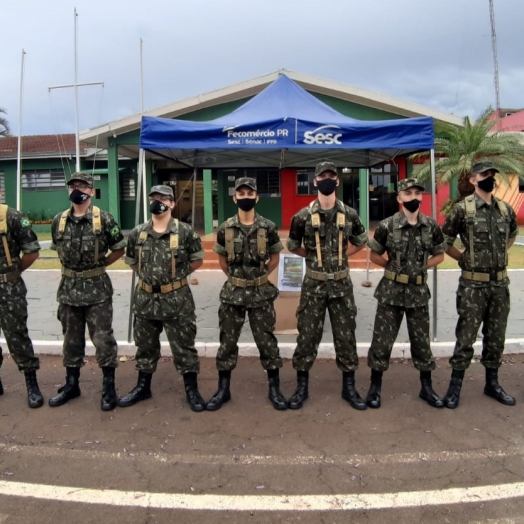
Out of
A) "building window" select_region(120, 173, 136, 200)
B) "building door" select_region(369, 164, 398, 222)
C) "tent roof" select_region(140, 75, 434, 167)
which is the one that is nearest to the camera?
"tent roof" select_region(140, 75, 434, 167)

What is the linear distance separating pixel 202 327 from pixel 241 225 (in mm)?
2597

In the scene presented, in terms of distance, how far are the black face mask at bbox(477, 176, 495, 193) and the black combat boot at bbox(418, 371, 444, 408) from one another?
157cm

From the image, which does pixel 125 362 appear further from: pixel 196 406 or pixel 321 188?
pixel 321 188

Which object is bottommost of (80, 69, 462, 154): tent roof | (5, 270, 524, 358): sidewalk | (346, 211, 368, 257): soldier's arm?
(5, 270, 524, 358): sidewalk

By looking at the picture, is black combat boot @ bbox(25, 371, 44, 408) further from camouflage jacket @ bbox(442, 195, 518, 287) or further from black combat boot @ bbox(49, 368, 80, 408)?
camouflage jacket @ bbox(442, 195, 518, 287)

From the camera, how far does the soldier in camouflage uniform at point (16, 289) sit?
151 inches

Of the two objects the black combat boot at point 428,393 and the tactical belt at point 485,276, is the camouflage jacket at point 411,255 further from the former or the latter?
the black combat boot at point 428,393

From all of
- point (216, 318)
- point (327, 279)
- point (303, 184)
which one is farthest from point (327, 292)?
point (303, 184)

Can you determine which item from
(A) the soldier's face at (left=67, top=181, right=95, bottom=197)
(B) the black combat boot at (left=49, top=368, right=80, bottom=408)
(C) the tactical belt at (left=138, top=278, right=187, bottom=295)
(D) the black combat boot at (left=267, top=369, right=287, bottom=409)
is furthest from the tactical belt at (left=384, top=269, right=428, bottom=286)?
(B) the black combat boot at (left=49, top=368, right=80, bottom=408)

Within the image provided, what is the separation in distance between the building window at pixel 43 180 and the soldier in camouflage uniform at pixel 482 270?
63.5ft

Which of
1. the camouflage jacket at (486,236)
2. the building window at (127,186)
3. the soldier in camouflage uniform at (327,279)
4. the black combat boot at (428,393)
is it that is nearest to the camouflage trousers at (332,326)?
the soldier in camouflage uniform at (327,279)

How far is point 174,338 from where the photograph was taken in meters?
3.79

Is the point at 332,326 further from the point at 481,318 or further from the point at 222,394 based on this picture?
the point at 481,318

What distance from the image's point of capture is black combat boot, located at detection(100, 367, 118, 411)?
12.5ft
